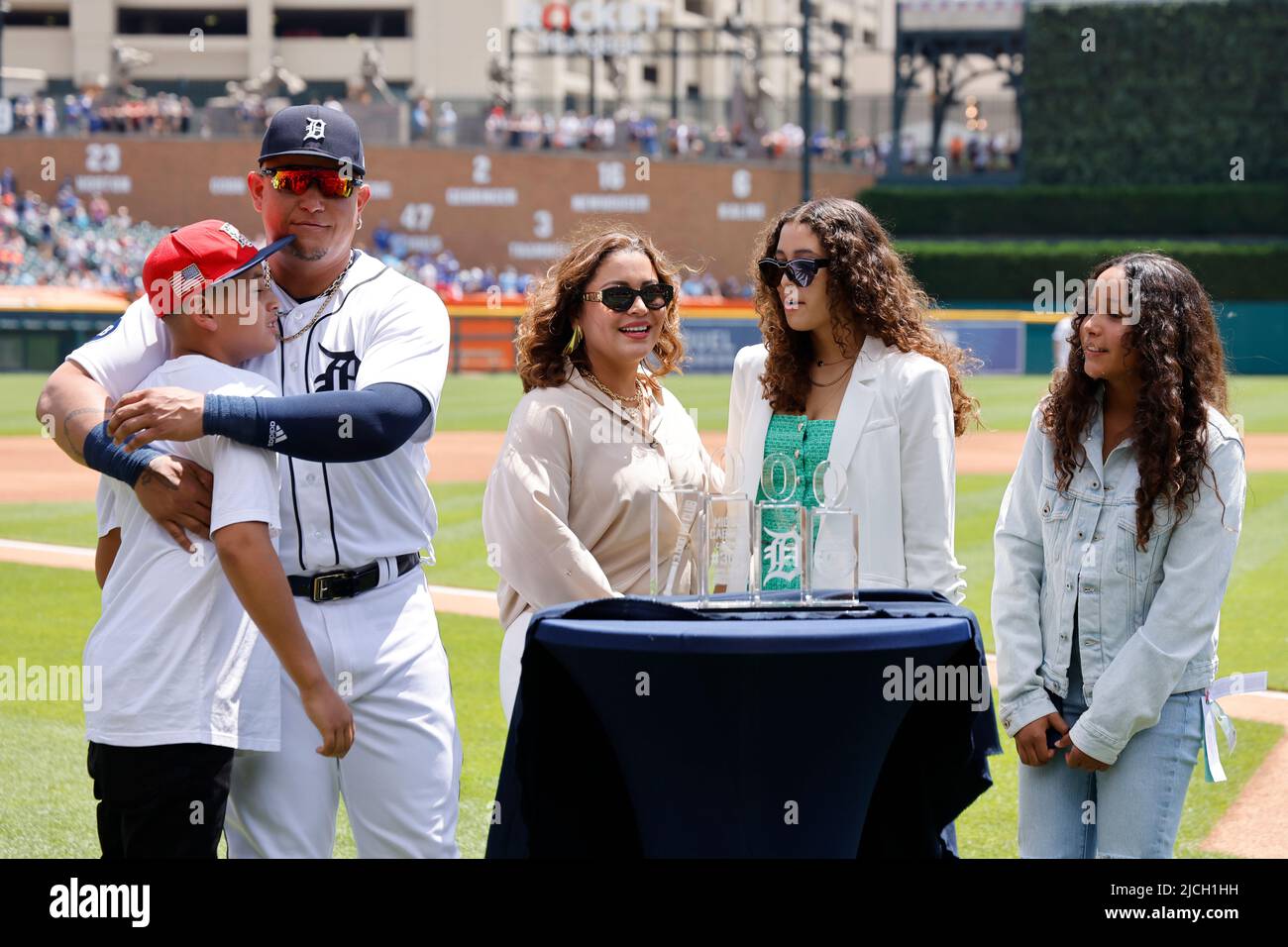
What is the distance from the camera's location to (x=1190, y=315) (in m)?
4.14

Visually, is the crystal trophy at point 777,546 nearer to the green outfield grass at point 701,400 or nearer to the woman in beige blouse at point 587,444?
the woman in beige blouse at point 587,444

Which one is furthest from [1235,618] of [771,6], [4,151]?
[771,6]

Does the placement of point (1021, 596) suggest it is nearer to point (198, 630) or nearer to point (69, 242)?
point (198, 630)

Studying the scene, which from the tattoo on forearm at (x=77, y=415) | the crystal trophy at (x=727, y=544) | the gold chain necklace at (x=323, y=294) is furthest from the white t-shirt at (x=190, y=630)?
the crystal trophy at (x=727, y=544)

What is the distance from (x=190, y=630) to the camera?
11.5ft

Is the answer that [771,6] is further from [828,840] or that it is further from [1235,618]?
[828,840]

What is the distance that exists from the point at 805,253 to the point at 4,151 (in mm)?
46730

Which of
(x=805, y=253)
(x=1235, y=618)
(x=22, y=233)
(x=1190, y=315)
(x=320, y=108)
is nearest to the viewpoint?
(x=320, y=108)

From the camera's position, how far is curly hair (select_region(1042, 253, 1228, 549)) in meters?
4.01

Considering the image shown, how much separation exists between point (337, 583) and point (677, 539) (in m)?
0.86

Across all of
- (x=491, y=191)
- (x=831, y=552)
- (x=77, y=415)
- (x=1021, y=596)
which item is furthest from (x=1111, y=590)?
(x=491, y=191)

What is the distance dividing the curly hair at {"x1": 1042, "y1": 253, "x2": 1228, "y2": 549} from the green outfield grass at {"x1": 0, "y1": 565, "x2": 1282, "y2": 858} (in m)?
2.24

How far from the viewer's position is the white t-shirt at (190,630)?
135 inches

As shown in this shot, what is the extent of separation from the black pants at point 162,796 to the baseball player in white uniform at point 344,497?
0.73ft
